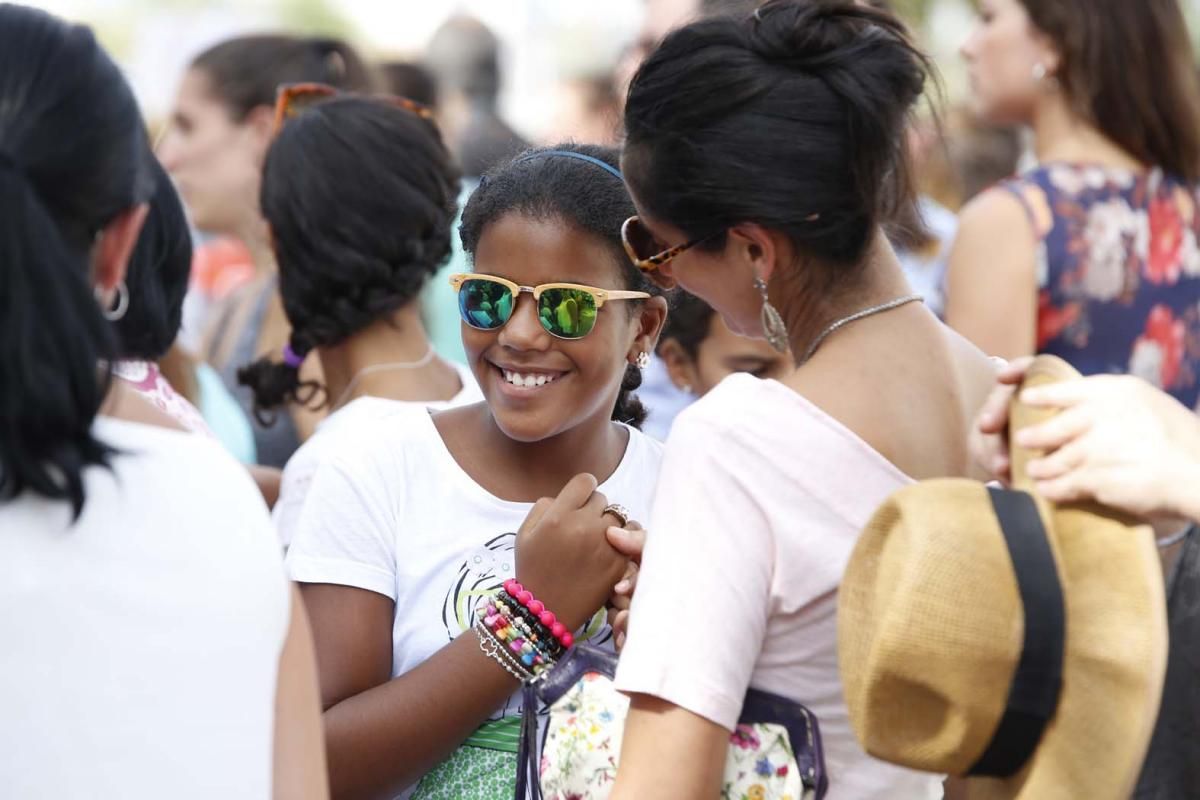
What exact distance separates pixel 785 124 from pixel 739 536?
52cm

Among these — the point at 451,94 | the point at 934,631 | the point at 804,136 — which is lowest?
the point at 451,94

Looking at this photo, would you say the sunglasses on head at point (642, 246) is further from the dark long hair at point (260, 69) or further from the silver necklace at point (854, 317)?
the dark long hair at point (260, 69)

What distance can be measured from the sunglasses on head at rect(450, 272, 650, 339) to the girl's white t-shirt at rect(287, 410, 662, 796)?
26 cm

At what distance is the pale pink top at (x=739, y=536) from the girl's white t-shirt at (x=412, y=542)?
1.93 feet

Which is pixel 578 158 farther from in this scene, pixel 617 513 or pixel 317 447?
pixel 317 447

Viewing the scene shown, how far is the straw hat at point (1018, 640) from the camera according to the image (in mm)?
1515

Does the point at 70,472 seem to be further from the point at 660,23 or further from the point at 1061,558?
the point at 660,23

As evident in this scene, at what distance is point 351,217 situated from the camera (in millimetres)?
3400

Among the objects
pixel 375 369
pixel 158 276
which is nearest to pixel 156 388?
pixel 158 276

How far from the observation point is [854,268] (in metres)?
1.99

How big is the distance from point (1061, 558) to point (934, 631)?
6.5 inches

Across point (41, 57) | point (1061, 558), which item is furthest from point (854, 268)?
point (41, 57)

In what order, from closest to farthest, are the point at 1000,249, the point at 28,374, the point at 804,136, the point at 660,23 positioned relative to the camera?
the point at 28,374 < the point at 804,136 < the point at 1000,249 < the point at 660,23

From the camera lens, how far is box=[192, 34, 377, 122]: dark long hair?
5.16 meters
